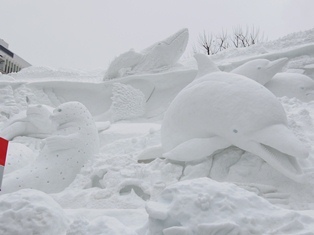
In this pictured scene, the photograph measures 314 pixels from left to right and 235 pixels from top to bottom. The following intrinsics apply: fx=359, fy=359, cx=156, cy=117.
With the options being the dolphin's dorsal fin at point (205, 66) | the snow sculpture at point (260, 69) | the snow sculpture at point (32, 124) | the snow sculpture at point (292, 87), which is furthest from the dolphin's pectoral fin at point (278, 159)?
the snow sculpture at point (32, 124)

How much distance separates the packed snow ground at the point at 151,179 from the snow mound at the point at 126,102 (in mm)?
23

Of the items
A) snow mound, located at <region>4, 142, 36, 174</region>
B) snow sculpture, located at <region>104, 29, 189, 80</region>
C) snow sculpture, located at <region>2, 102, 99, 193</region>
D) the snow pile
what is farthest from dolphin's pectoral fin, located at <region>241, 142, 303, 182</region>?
the snow pile

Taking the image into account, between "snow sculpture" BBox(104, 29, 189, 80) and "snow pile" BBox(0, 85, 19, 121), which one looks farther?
"snow sculpture" BBox(104, 29, 189, 80)

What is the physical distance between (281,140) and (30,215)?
2.26 m

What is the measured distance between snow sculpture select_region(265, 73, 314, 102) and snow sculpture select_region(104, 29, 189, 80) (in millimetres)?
3379

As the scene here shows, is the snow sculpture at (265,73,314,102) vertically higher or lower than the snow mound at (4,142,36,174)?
higher

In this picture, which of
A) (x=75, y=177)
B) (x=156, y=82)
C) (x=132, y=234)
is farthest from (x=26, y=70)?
(x=132, y=234)

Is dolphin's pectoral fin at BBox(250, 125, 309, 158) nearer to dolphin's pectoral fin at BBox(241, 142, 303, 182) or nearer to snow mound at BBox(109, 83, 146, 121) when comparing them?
dolphin's pectoral fin at BBox(241, 142, 303, 182)

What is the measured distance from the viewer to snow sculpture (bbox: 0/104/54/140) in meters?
6.00

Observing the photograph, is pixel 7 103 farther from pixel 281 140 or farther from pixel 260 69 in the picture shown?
pixel 281 140

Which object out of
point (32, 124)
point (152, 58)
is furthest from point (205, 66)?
point (152, 58)

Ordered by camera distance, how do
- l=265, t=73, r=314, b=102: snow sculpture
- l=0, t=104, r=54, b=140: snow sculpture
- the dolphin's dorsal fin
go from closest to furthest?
the dolphin's dorsal fin → l=265, t=73, r=314, b=102: snow sculpture → l=0, t=104, r=54, b=140: snow sculpture

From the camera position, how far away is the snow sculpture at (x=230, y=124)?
10.9 ft

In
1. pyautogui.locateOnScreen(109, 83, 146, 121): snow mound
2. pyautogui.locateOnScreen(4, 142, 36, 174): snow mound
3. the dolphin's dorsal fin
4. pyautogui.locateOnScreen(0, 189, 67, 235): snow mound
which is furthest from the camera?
pyautogui.locateOnScreen(109, 83, 146, 121): snow mound
